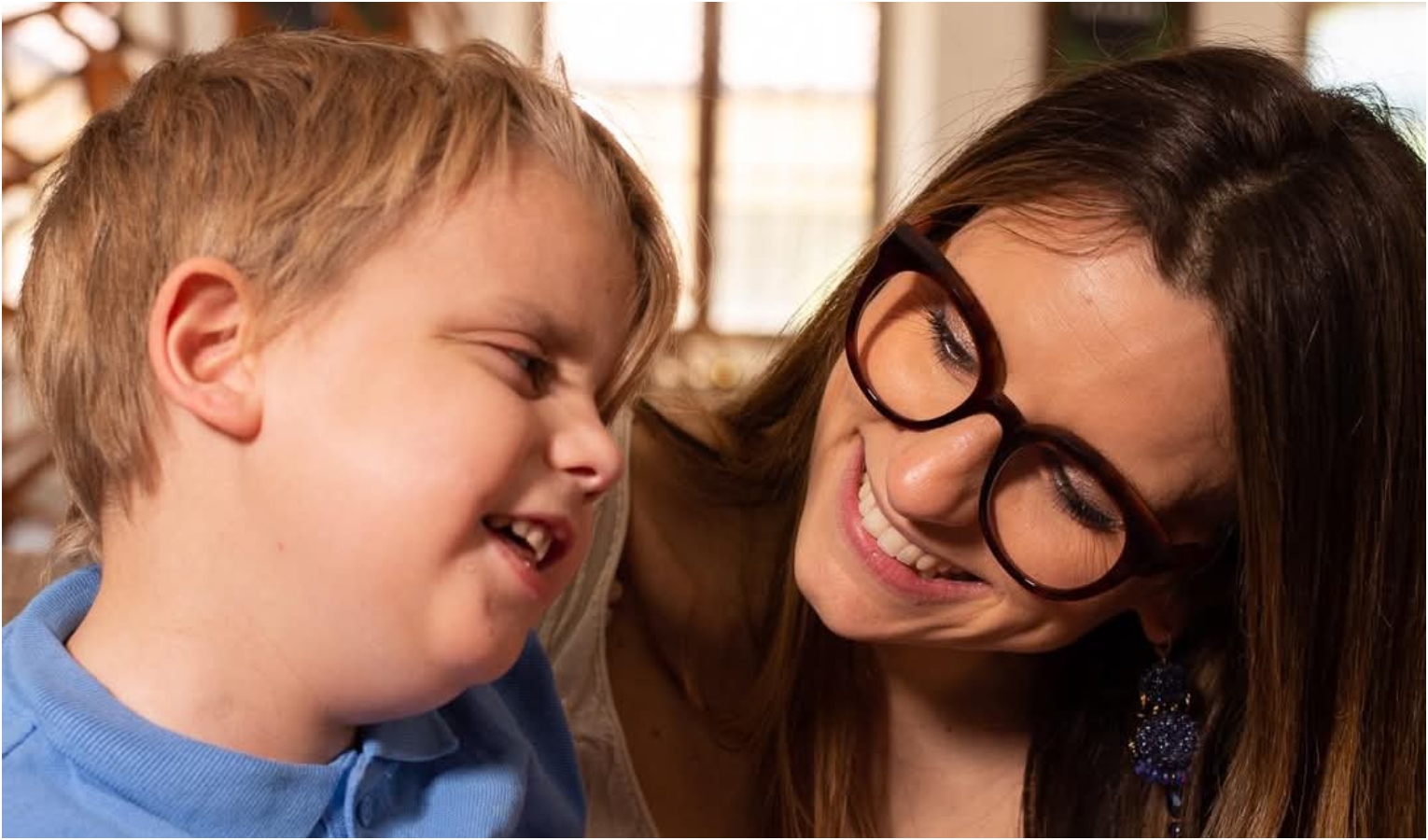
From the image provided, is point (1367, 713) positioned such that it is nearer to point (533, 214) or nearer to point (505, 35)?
point (533, 214)

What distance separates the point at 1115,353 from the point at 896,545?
258 millimetres

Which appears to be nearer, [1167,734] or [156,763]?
[156,763]

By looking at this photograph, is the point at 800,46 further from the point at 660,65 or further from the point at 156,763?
the point at 156,763

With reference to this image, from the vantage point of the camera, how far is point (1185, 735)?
1.50m

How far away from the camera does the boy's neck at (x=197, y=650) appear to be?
3.52 ft

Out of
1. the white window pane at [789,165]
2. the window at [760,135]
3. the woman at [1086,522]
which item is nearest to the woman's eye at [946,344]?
the woman at [1086,522]

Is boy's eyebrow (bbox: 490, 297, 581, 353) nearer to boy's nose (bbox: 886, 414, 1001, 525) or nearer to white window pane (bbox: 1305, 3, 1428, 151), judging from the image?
boy's nose (bbox: 886, 414, 1001, 525)

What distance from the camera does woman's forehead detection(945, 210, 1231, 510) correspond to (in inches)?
49.1

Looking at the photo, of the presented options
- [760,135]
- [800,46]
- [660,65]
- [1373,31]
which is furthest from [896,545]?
[760,135]

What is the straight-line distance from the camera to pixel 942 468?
1.29 metres

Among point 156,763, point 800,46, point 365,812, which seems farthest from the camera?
point 800,46

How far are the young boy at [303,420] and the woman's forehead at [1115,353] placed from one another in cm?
35

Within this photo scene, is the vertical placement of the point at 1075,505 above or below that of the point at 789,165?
above

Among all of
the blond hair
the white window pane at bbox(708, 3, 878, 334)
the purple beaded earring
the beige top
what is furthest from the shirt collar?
the white window pane at bbox(708, 3, 878, 334)
